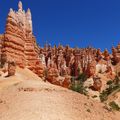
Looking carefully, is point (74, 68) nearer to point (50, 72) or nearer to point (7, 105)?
point (50, 72)

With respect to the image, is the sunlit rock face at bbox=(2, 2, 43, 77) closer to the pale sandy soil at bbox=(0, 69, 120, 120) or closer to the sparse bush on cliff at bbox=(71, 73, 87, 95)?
the sparse bush on cliff at bbox=(71, 73, 87, 95)

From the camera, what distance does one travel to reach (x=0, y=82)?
1202 inches

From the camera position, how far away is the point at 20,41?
4256 centimetres

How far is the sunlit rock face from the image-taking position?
134 feet

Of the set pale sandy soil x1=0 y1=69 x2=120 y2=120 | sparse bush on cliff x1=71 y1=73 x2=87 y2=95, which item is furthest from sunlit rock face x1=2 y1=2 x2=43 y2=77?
pale sandy soil x1=0 y1=69 x2=120 y2=120

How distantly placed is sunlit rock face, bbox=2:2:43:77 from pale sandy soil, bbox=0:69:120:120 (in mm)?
12426

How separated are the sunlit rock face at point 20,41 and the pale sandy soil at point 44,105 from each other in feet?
40.8

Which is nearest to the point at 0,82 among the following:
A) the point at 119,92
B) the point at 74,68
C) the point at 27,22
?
the point at 27,22

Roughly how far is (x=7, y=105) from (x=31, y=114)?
3.58m

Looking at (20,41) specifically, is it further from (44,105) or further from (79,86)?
(44,105)

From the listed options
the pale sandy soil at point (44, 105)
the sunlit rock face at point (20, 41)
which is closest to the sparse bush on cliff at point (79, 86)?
the sunlit rock face at point (20, 41)

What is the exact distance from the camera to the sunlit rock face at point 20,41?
40750 mm

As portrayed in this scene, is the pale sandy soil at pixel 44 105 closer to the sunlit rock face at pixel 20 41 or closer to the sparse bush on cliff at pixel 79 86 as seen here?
the sunlit rock face at pixel 20 41

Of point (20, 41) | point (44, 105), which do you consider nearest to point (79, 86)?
point (20, 41)
